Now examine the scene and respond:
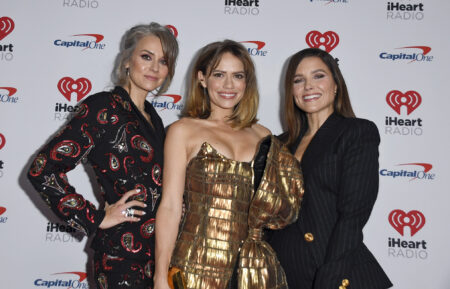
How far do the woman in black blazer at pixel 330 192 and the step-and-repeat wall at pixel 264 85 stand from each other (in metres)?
0.81

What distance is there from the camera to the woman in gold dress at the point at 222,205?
6.48ft

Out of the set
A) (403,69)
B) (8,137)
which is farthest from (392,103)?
(8,137)

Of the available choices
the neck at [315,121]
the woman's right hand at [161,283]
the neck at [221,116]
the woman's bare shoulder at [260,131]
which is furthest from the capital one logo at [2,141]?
the neck at [315,121]

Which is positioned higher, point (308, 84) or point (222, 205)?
point (308, 84)

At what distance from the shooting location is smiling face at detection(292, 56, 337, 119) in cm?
234

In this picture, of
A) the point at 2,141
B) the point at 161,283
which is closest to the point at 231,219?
the point at 161,283

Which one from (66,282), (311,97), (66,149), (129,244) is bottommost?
(66,282)

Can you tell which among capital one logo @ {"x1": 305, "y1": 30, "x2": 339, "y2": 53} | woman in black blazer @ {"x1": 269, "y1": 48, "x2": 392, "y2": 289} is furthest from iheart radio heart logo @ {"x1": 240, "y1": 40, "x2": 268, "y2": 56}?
woman in black blazer @ {"x1": 269, "y1": 48, "x2": 392, "y2": 289}

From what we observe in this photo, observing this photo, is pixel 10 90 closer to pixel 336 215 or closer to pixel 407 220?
pixel 336 215

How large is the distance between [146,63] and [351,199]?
134 cm

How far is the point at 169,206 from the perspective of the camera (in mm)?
2018

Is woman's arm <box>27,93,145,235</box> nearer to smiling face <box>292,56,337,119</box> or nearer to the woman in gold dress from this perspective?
the woman in gold dress

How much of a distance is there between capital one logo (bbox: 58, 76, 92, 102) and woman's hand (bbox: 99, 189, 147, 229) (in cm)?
134

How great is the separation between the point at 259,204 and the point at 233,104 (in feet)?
2.04
